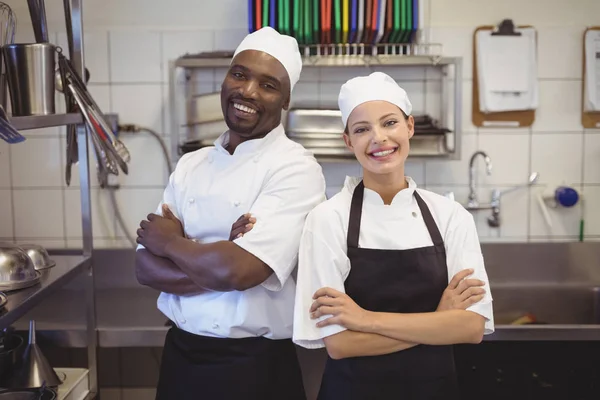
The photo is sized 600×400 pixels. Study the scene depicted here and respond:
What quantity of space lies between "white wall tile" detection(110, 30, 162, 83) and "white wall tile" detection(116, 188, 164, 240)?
394mm

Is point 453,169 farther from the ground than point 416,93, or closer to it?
closer to it

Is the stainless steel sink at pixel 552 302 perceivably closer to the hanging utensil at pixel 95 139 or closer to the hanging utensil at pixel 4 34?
the hanging utensil at pixel 95 139

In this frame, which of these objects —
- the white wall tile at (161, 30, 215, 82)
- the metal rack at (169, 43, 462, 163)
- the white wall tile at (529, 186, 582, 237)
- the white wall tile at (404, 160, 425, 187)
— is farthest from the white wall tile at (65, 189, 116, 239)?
the white wall tile at (529, 186, 582, 237)

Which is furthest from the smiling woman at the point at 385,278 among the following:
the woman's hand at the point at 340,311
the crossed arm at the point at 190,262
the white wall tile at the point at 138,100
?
the white wall tile at the point at 138,100

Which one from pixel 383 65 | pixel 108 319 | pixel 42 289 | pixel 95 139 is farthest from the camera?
pixel 383 65

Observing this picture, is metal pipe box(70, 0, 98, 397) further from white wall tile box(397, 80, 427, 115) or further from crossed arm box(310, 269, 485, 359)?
white wall tile box(397, 80, 427, 115)

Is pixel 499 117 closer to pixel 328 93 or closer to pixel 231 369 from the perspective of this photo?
pixel 328 93

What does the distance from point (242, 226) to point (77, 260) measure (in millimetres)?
513

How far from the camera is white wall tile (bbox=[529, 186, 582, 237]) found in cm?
237

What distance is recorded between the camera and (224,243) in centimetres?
133

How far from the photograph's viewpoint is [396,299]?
130 cm

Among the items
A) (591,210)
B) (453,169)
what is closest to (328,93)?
(453,169)

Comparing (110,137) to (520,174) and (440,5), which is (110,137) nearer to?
(440,5)

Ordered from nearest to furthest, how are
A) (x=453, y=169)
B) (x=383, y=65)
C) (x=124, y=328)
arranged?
(x=124, y=328) → (x=383, y=65) → (x=453, y=169)
